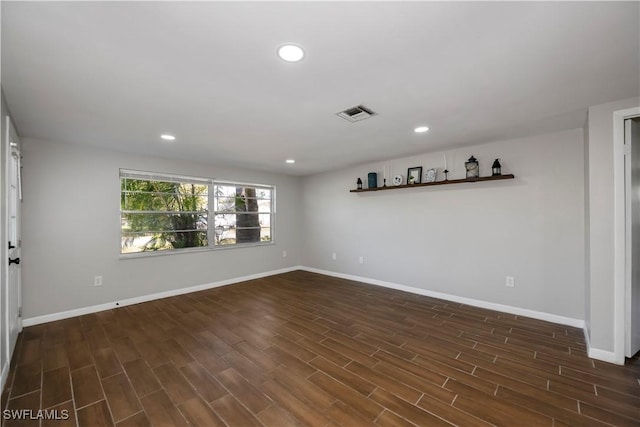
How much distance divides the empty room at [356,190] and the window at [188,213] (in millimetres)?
44

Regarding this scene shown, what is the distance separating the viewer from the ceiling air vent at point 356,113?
2.46 m

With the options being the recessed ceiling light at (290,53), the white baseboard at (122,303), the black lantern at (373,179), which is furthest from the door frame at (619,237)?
the white baseboard at (122,303)

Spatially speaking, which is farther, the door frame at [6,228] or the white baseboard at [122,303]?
the white baseboard at [122,303]

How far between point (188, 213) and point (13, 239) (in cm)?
223

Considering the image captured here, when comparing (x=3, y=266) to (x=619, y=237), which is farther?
(x=619, y=237)

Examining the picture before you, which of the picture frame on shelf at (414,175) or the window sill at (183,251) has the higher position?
the picture frame on shelf at (414,175)

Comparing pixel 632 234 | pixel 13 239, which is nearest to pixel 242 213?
pixel 13 239

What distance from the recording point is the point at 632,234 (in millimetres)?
2348

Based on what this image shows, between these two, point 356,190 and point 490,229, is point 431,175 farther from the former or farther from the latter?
point 356,190

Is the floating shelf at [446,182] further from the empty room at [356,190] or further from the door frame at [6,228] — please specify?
the door frame at [6,228]

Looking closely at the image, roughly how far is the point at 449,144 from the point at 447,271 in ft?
Result: 6.19

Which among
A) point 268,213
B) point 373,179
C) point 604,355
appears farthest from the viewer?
point 268,213

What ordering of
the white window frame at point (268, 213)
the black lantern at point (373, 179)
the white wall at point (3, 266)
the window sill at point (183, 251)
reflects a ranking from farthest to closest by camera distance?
the white window frame at point (268, 213) < the black lantern at point (373, 179) < the window sill at point (183, 251) < the white wall at point (3, 266)

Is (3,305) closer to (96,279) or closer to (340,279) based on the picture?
(96,279)
